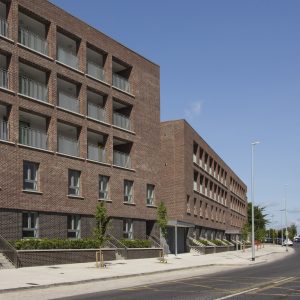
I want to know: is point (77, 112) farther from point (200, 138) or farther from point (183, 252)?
point (200, 138)

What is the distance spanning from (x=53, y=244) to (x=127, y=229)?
1204 centimetres

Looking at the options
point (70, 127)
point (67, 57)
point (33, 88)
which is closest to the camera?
point (33, 88)

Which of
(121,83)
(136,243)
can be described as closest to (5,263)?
(136,243)

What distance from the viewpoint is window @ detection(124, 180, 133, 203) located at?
4438 centimetres

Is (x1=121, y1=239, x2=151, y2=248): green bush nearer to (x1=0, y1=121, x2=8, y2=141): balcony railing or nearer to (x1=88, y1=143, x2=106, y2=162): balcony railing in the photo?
(x1=88, y1=143, x2=106, y2=162): balcony railing

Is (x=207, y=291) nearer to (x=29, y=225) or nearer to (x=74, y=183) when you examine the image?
(x=29, y=225)

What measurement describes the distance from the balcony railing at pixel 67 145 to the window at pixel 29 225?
5.29 meters

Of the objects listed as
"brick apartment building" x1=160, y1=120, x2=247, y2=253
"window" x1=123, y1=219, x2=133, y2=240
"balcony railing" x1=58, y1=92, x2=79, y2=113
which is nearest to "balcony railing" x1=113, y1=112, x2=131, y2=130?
"balcony railing" x1=58, y1=92, x2=79, y2=113

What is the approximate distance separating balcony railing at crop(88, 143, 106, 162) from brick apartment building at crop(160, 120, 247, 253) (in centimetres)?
897

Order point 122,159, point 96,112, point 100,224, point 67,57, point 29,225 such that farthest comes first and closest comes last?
point 122,159 → point 96,112 → point 67,57 → point 29,225 → point 100,224

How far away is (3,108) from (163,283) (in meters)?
16.1

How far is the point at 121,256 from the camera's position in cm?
3956

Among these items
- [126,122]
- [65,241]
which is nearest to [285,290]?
[65,241]

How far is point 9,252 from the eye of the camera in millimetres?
29375
